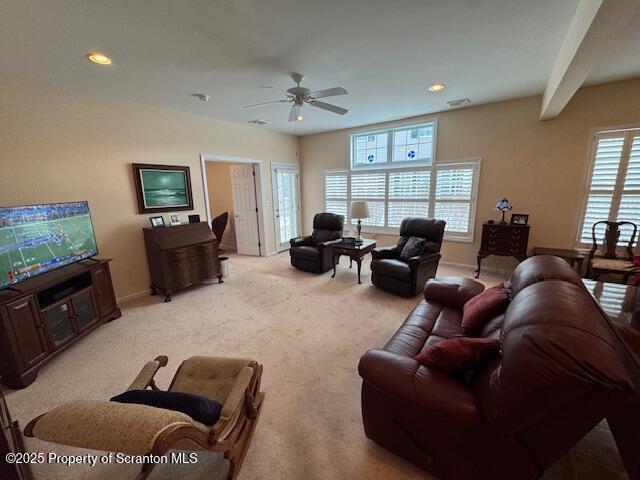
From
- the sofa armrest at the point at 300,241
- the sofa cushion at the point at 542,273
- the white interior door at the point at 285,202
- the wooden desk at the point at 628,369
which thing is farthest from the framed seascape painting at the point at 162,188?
the wooden desk at the point at 628,369

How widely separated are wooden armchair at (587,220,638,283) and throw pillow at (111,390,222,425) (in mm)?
4436

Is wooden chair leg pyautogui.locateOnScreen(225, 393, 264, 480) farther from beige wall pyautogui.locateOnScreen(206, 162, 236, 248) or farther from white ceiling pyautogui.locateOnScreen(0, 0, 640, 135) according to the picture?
beige wall pyautogui.locateOnScreen(206, 162, 236, 248)

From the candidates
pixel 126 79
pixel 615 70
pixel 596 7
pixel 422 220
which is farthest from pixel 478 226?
pixel 126 79

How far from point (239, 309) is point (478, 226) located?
4.19 meters

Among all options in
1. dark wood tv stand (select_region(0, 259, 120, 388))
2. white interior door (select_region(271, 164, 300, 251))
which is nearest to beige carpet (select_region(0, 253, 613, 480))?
dark wood tv stand (select_region(0, 259, 120, 388))

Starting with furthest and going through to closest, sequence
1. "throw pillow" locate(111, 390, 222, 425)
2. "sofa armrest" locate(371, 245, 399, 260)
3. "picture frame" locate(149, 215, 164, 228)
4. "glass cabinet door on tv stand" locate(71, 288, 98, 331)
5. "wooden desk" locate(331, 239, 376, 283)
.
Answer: "wooden desk" locate(331, 239, 376, 283) → "sofa armrest" locate(371, 245, 399, 260) → "picture frame" locate(149, 215, 164, 228) → "glass cabinet door on tv stand" locate(71, 288, 98, 331) → "throw pillow" locate(111, 390, 222, 425)

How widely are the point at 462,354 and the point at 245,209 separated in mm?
5352

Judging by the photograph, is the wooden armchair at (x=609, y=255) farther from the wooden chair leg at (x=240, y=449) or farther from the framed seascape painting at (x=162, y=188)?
the framed seascape painting at (x=162, y=188)

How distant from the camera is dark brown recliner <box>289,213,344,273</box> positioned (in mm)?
4477

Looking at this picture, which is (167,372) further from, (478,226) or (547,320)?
(478,226)

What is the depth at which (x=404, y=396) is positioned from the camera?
1.23m

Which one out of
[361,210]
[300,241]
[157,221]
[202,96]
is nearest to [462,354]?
[361,210]

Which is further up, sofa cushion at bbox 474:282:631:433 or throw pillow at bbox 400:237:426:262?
sofa cushion at bbox 474:282:631:433

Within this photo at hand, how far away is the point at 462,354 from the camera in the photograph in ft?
4.09
